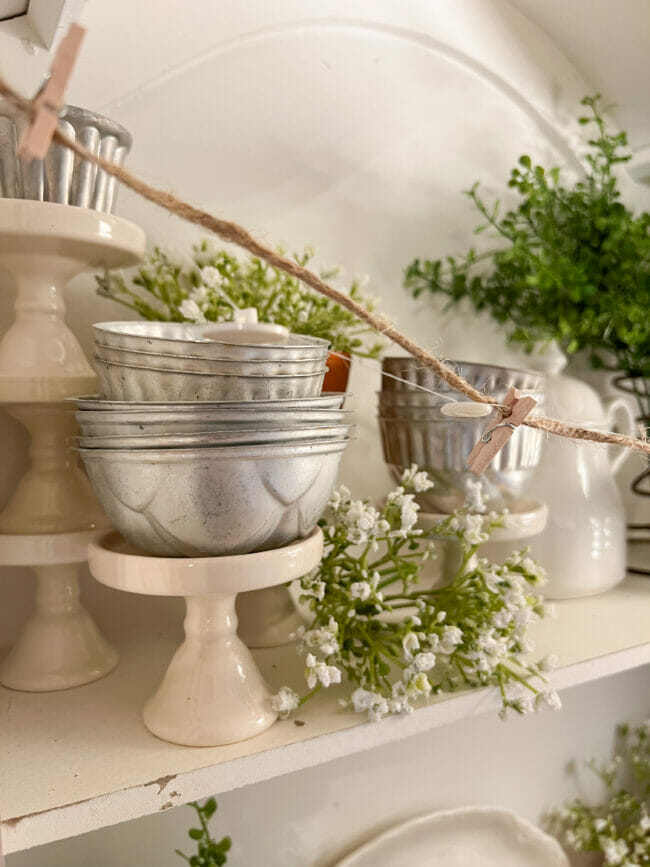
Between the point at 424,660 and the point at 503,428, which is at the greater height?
the point at 503,428

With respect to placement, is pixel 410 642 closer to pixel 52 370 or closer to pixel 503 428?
pixel 503 428

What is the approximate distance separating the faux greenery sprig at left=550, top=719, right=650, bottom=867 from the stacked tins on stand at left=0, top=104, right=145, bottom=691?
79 centimetres

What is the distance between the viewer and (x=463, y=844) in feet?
2.83

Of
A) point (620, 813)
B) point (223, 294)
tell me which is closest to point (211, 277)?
point (223, 294)

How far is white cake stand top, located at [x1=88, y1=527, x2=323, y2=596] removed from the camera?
43cm

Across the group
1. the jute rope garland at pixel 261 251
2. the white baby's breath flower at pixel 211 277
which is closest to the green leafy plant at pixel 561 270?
the white baby's breath flower at pixel 211 277

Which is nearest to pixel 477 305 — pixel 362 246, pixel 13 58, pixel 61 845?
pixel 362 246

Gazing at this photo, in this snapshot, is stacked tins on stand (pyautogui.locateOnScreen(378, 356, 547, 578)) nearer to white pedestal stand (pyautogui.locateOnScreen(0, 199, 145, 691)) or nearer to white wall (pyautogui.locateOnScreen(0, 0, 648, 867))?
white wall (pyautogui.locateOnScreen(0, 0, 648, 867))

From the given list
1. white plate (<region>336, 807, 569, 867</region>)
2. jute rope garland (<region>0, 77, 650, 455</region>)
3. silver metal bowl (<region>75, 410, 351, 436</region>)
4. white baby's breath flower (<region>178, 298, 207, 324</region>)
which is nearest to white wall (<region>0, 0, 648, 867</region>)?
white plate (<region>336, 807, 569, 867</region>)

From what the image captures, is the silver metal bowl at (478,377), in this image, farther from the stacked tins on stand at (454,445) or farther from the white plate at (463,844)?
the white plate at (463,844)

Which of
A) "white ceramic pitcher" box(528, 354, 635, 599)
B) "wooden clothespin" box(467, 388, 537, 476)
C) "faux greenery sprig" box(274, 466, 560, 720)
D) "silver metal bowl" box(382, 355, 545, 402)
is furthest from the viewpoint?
"white ceramic pitcher" box(528, 354, 635, 599)

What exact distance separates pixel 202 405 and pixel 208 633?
0.18 m

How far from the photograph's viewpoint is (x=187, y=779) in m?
0.44

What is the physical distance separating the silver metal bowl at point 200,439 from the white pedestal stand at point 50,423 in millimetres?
93
